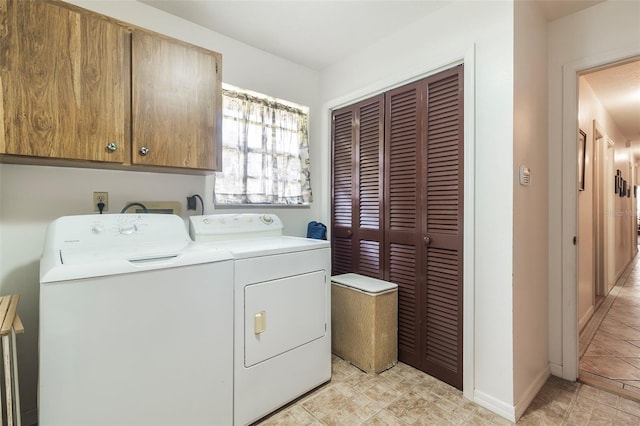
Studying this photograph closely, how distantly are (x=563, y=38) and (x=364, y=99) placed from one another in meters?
1.39

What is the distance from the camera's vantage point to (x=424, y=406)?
1813 mm

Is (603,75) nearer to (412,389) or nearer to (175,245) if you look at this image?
(412,389)

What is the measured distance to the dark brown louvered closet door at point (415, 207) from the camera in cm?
200

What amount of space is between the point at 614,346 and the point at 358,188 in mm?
2536

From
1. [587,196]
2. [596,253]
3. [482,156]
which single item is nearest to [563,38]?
[482,156]

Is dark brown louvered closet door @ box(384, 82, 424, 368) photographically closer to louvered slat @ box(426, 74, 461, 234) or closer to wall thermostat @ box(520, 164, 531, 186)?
louvered slat @ box(426, 74, 461, 234)

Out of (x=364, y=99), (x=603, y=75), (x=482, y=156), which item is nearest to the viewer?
(x=482, y=156)

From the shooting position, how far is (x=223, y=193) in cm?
238

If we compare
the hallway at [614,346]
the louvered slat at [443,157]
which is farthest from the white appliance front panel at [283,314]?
the hallway at [614,346]

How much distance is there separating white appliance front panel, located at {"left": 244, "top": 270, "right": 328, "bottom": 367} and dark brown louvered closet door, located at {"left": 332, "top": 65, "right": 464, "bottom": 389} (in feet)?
2.25

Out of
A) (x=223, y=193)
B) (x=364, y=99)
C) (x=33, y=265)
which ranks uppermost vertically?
(x=364, y=99)

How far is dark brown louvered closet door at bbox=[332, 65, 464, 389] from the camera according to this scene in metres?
2.00

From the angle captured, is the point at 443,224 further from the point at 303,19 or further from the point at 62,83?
the point at 62,83

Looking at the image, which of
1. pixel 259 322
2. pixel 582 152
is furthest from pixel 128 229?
pixel 582 152
